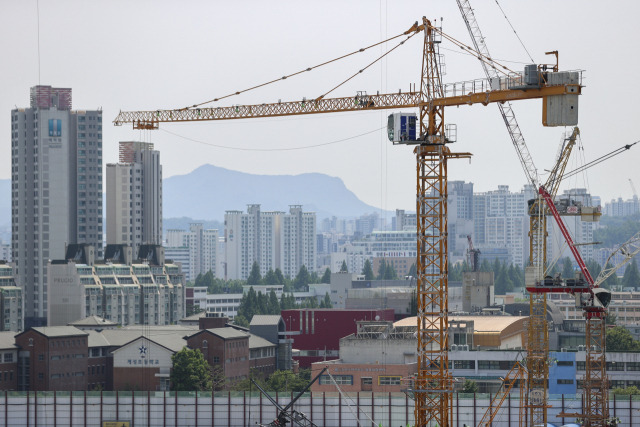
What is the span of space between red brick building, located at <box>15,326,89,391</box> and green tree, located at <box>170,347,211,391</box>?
8445 mm

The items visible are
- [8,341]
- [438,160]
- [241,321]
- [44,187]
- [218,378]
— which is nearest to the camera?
[438,160]

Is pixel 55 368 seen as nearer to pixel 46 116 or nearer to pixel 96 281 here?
pixel 96 281

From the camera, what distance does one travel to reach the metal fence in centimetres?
7588

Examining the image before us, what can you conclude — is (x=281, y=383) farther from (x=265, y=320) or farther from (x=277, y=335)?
(x=265, y=320)

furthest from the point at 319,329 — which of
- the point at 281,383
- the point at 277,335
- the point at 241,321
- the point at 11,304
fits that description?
the point at 11,304

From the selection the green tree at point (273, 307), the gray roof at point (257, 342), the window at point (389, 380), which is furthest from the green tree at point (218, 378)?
the green tree at point (273, 307)

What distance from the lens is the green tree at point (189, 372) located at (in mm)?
111000

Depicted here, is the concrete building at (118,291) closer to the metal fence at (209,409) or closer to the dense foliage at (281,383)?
the dense foliage at (281,383)

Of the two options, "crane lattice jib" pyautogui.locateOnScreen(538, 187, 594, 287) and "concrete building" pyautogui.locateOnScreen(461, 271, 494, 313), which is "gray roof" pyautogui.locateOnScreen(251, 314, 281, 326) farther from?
"crane lattice jib" pyautogui.locateOnScreen(538, 187, 594, 287)

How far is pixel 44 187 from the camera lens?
181375 mm

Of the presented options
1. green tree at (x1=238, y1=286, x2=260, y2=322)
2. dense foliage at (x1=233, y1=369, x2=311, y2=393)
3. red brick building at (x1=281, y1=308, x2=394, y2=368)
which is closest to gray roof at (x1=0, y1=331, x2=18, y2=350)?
dense foliage at (x1=233, y1=369, x2=311, y2=393)

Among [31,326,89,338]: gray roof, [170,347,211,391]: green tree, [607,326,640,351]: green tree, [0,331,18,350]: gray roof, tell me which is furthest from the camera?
[607,326,640,351]: green tree

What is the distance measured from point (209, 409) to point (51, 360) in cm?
3825

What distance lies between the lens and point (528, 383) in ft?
269
